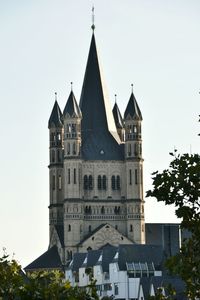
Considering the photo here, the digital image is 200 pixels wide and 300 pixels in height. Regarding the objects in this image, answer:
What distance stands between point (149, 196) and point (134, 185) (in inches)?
4952

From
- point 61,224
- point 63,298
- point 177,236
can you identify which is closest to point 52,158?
point 61,224

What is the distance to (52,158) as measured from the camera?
16838 cm

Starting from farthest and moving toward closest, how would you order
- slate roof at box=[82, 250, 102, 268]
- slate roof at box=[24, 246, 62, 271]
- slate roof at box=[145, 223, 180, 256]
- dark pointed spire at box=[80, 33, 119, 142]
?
dark pointed spire at box=[80, 33, 119, 142]
slate roof at box=[24, 246, 62, 271]
slate roof at box=[145, 223, 180, 256]
slate roof at box=[82, 250, 102, 268]

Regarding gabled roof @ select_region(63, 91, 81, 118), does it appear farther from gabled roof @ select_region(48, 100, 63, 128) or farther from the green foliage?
the green foliage

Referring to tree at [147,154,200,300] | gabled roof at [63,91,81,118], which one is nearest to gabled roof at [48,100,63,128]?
gabled roof at [63,91,81,118]

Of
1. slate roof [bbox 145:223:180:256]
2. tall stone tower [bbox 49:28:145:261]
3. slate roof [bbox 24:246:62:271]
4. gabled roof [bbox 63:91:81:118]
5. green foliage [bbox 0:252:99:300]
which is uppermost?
gabled roof [bbox 63:91:81:118]

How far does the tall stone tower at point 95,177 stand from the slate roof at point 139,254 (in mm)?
20798

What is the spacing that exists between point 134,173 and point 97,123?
8.14m

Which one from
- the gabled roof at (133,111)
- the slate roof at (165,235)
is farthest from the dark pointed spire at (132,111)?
the slate roof at (165,235)

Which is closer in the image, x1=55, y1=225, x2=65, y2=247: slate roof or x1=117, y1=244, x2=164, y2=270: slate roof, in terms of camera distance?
x1=117, y1=244, x2=164, y2=270: slate roof

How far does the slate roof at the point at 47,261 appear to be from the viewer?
158 meters

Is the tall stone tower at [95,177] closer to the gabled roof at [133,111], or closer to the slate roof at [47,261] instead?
the gabled roof at [133,111]

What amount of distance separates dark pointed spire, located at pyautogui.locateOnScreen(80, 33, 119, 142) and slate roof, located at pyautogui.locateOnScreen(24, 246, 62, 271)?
1635 centimetres

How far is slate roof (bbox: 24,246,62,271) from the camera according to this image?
158125 millimetres
